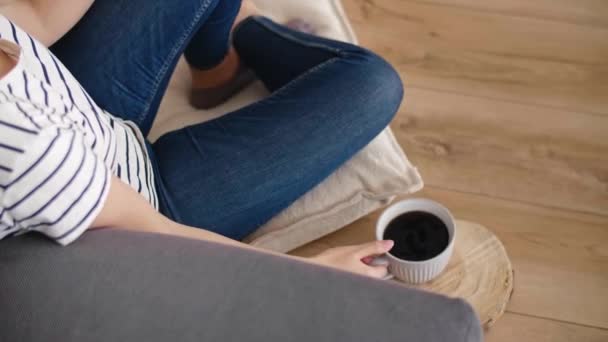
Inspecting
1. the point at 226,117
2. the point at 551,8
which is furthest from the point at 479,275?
the point at 551,8

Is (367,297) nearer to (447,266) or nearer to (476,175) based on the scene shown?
(447,266)

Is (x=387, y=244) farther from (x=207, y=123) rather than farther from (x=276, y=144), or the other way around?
(x=207, y=123)

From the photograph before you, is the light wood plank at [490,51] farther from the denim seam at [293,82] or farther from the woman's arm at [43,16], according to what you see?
the woman's arm at [43,16]

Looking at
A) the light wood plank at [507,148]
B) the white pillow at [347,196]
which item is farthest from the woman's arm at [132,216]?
the light wood plank at [507,148]

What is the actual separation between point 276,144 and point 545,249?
0.50 m

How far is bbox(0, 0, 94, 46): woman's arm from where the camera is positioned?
36.9 inches

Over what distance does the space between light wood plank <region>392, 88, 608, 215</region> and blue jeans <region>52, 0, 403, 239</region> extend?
210 millimetres

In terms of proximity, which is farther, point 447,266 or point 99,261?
point 447,266

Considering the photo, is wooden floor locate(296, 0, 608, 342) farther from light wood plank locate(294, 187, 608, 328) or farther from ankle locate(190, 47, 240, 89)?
ankle locate(190, 47, 240, 89)

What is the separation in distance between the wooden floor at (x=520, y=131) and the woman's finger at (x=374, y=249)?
22 centimetres

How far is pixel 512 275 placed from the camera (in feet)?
3.67

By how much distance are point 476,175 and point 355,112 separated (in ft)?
1.02

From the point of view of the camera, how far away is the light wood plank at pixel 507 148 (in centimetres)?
124

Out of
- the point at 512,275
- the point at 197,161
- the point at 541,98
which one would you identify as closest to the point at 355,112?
the point at 197,161
